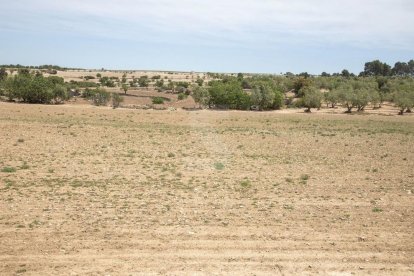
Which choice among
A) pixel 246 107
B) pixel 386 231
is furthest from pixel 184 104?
pixel 386 231

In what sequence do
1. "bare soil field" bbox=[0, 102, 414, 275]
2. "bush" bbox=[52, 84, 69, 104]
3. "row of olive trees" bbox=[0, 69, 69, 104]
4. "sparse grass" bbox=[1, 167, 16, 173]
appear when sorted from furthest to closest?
"bush" bbox=[52, 84, 69, 104]
"row of olive trees" bbox=[0, 69, 69, 104]
"sparse grass" bbox=[1, 167, 16, 173]
"bare soil field" bbox=[0, 102, 414, 275]

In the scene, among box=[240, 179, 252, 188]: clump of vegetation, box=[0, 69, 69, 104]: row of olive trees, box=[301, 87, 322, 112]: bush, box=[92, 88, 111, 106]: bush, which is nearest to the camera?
box=[240, 179, 252, 188]: clump of vegetation

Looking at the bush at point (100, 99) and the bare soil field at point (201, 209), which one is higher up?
the bush at point (100, 99)

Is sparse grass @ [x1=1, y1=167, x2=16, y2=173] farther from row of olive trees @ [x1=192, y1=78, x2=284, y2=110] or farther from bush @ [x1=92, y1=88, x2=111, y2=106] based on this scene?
row of olive trees @ [x1=192, y1=78, x2=284, y2=110]

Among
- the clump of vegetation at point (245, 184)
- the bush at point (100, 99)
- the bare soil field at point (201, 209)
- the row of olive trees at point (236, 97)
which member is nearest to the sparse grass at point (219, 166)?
the bare soil field at point (201, 209)

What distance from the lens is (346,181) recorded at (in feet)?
61.7

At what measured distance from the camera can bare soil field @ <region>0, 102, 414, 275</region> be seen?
10009 mm

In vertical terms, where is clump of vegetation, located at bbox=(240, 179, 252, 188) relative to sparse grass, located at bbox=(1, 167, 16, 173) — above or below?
above

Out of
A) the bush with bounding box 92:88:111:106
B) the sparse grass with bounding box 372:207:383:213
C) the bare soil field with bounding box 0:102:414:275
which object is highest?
the bush with bounding box 92:88:111:106

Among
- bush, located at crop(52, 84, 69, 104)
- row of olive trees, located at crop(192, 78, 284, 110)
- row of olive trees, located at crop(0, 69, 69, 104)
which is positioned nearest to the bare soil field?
row of olive trees, located at crop(0, 69, 69, 104)

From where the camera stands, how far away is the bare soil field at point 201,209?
1001 cm

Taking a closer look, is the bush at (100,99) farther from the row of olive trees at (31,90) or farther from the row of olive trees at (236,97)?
the row of olive trees at (236,97)

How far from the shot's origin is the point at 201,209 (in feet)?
46.2

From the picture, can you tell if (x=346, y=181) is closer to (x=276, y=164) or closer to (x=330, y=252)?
(x=276, y=164)
